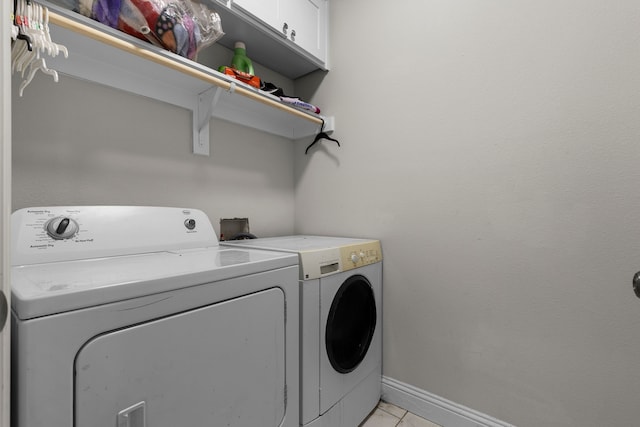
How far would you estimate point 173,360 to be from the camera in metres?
0.74

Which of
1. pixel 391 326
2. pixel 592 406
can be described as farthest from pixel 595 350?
pixel 391 326

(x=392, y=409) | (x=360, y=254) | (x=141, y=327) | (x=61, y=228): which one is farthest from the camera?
(x=392, y=409)

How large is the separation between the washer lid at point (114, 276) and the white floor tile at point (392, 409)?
3.75 feet

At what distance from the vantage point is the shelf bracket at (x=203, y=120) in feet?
4.93

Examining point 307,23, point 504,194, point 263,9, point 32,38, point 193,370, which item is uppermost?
point 307,23

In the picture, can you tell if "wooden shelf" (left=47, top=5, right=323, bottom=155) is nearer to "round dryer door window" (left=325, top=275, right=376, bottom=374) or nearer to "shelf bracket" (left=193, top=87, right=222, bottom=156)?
→ "shelf bracket" (left=193, top=87, right=222, bottom=156)

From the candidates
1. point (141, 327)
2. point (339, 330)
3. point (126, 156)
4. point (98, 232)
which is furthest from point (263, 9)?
point (339, 330)

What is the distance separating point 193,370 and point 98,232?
635 millimetres

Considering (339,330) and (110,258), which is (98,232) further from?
(339,330)

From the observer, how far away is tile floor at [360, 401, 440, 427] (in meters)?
1.48

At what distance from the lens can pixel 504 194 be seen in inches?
52.3

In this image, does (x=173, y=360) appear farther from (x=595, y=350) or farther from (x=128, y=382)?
(x=595, y=350)

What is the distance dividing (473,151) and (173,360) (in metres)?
1.49

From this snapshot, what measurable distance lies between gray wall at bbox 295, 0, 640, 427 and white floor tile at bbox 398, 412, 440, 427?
0.52 feet
